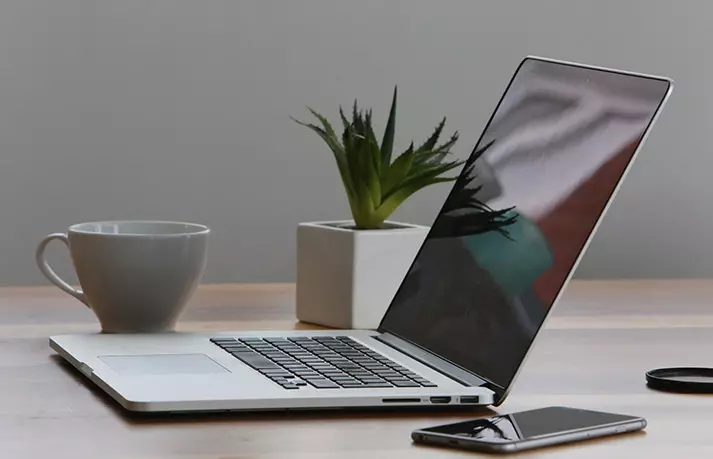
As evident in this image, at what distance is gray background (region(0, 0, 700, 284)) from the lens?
192cm

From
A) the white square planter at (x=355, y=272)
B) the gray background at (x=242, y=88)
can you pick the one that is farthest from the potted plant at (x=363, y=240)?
the gray background at (x=242, y=88)

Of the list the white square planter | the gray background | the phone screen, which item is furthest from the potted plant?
the gray background

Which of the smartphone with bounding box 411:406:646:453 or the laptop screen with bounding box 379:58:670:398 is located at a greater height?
the laptop screen with bounding box 379:58:670:398

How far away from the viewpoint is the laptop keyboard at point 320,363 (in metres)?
0.83

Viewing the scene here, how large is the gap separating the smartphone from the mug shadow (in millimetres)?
42

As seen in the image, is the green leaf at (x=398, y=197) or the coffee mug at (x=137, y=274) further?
the green leaf at (x=398, y=197)

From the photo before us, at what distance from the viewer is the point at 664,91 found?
87cm

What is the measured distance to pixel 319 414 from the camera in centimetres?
79

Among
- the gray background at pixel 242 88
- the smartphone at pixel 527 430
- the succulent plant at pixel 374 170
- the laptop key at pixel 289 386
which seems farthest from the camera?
the gray background at pixel 242 88

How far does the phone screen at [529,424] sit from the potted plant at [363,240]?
365 millimetres

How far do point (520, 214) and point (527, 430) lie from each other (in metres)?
0.26

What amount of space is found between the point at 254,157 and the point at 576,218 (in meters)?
1.17

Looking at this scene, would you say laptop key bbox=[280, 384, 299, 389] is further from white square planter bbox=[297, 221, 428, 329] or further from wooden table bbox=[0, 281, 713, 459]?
white square planter bbox=[297, 221, 428, 329]

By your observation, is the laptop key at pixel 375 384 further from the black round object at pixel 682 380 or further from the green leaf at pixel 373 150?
the green leaf at pixel 373 150
